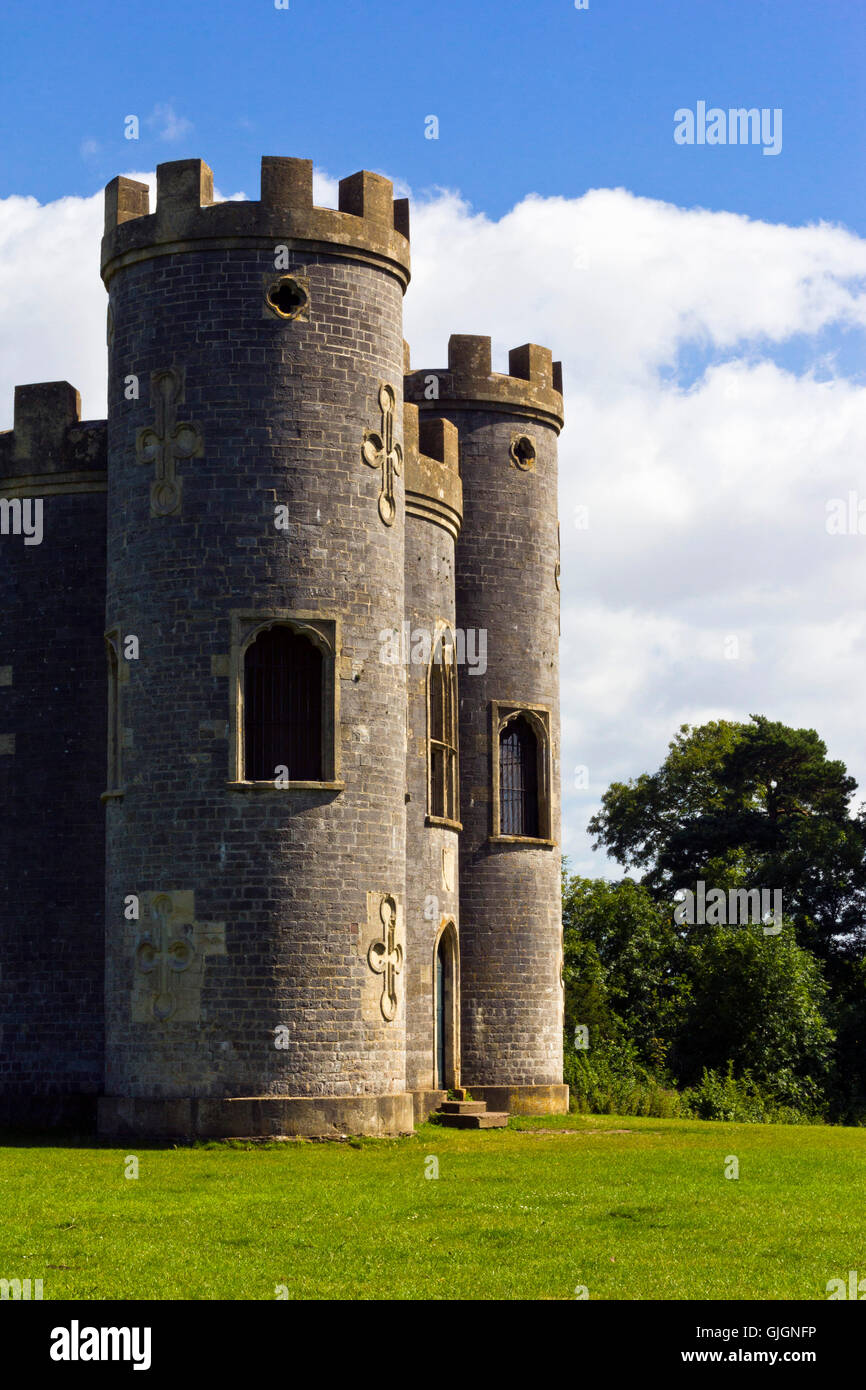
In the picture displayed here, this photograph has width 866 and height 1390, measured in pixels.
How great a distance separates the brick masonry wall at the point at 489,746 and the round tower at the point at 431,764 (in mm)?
684

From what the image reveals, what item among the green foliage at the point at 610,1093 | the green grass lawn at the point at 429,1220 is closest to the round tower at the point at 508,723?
the green foliage at the point at 610,1093

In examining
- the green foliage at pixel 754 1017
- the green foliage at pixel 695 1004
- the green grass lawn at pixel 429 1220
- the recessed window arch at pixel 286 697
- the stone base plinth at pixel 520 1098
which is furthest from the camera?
the green foliage at pixel 754 1017

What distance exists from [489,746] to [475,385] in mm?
6515

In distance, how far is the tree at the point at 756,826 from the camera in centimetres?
5441

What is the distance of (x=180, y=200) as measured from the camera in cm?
2564

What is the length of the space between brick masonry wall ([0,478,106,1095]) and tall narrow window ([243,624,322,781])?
369cm

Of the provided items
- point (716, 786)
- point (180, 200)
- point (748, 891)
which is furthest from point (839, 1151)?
point (716, 786)

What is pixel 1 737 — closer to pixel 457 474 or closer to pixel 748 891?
pixel 457 474

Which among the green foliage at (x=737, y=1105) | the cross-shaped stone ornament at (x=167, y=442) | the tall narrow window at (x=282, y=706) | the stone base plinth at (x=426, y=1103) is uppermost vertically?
the cross-shaped stone ornament at (x=167, y=442)

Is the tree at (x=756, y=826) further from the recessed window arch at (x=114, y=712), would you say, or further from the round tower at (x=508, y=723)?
the recessed window arch at (x=114, y=712)

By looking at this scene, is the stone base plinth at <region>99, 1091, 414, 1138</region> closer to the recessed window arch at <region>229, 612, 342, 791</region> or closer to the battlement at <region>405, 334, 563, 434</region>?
the recessed window arch at <region>229, 612, 342, 791</region>

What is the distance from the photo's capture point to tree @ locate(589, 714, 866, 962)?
178ft

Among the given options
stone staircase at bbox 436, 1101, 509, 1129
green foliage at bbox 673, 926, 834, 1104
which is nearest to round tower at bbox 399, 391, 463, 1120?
stone staircase at bbox 436, 1101, 509, 1129

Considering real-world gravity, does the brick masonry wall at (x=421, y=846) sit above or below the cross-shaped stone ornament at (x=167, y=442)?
below
